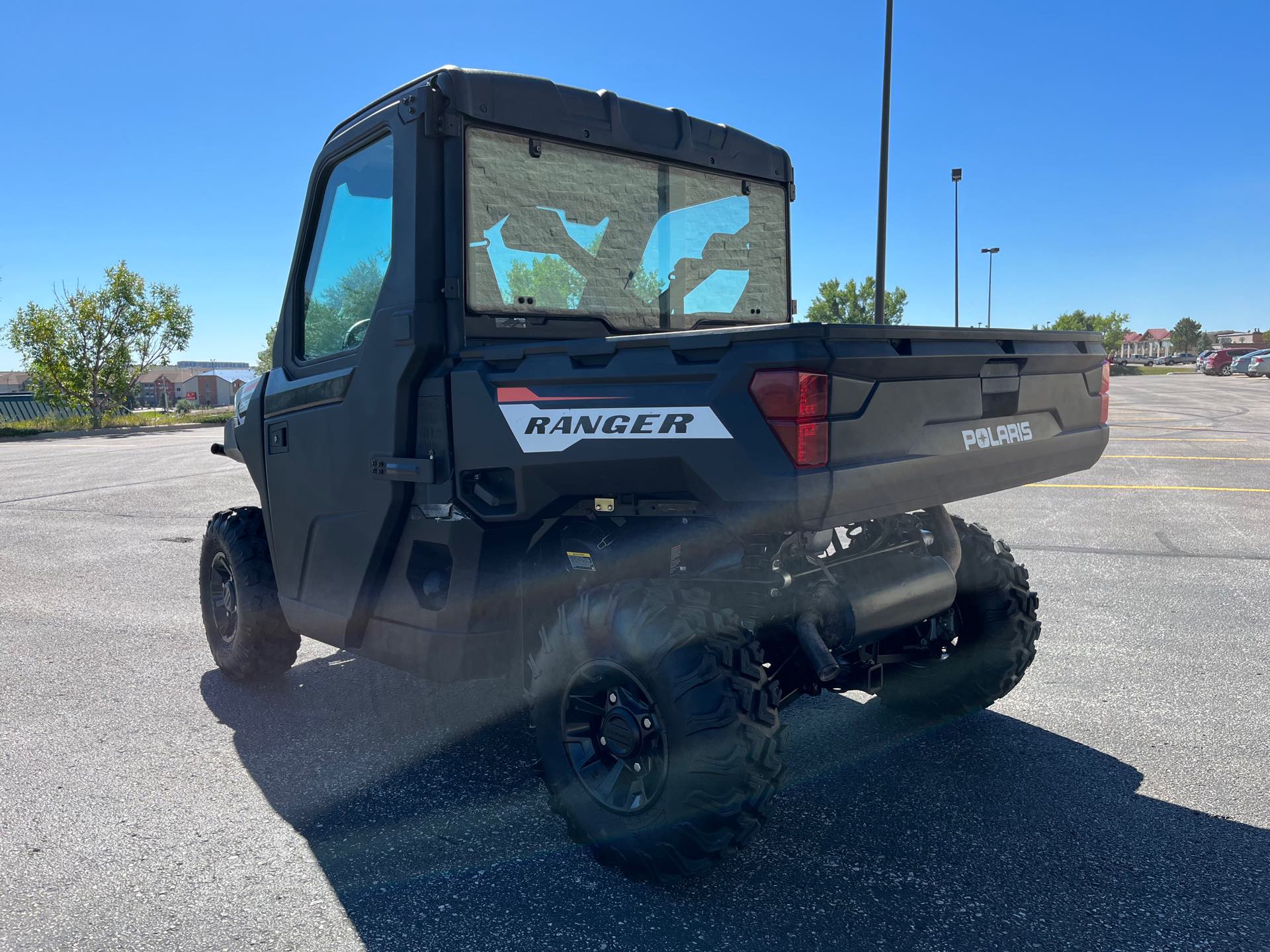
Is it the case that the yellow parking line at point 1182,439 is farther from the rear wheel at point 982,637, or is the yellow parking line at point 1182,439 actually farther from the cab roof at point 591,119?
the cab roof at point 591,119

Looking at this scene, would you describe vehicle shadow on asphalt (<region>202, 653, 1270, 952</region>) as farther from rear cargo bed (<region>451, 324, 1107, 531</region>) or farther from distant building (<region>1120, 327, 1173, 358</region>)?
distant building (<region>1120, 327, 1173, 358</region>)

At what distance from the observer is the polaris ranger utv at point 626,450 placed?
2.63 m

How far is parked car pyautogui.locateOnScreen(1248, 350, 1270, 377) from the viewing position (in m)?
50.7

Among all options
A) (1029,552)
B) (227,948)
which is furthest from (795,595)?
(1029,552)

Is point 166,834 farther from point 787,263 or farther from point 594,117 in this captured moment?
point 787,263

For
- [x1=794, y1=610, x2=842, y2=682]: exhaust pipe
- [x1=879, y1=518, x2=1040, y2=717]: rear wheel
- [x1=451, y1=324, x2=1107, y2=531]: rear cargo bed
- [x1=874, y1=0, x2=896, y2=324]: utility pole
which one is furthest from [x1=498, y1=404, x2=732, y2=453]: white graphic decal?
[x1=874, y1=0, x2=896, y2=324]: utility pole

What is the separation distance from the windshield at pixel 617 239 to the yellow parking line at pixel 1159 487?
767 cm

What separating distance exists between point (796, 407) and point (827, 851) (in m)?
1.50

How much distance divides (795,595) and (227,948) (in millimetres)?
1896

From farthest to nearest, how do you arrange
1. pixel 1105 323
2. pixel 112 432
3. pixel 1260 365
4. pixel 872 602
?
pixel 1105 323, pixel 1260 365, pixel 112 432, pixel 872 602

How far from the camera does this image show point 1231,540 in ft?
26.4

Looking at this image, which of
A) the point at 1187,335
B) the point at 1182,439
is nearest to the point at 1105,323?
the point at 1187,335

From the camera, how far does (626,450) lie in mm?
2693

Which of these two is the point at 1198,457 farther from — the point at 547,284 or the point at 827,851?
the point at 547,284
